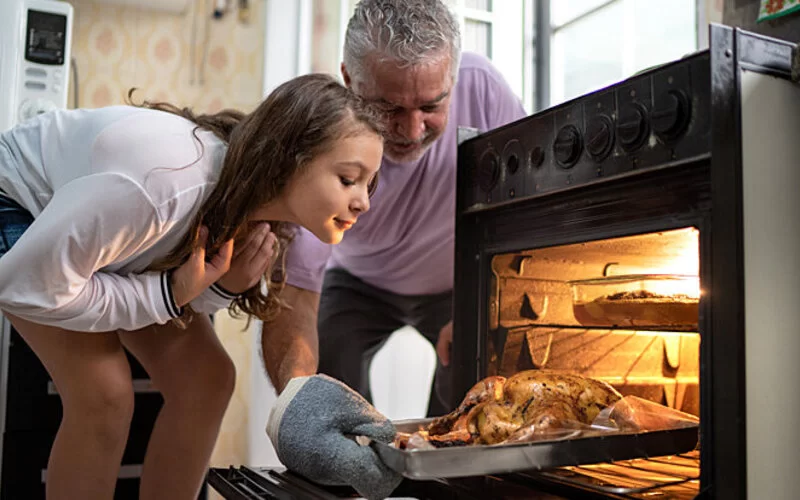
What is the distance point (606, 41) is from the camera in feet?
7.77

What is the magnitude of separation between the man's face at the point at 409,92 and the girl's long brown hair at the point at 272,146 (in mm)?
113

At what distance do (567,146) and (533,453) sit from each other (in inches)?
17.0

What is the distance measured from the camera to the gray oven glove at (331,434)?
0.74 meters

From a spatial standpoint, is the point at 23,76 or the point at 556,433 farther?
the point at 23,76

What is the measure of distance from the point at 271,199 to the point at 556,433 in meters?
0.64

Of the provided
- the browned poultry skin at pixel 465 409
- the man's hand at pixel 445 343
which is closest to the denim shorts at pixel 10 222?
the browned poultry skin at pixel 465 409

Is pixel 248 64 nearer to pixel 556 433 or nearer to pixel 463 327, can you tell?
→ pixel 463 327

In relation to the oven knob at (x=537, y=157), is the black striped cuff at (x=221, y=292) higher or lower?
lower

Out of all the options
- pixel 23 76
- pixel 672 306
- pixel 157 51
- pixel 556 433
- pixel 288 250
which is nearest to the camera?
pixel 556 433

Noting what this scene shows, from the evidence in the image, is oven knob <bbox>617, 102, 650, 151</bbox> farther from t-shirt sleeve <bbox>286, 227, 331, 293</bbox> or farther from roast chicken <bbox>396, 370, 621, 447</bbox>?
t-shirt sleeve <bbox>286, 227, 331, 293</bbox>

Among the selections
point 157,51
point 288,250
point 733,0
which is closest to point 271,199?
point 288,250

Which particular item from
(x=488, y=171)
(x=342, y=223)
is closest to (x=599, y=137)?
(x=488, y=171)

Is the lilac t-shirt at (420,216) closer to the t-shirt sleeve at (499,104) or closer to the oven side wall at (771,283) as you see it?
the t-shirt sleeve at (499,104)

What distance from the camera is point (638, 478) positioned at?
0.90m
